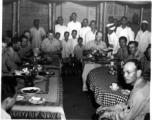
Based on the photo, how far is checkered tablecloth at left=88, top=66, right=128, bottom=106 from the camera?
10.8 ft

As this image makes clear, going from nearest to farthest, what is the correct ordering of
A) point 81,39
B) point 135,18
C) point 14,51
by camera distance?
1. point 14,51
2. point 81,39
3. point 135,18

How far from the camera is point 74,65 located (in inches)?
289

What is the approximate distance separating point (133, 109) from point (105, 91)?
98cm

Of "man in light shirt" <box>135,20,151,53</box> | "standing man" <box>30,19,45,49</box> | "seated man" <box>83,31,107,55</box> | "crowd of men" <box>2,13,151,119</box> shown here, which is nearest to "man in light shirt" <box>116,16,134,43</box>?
"crowd of men" <box>2,13,151,119</box>

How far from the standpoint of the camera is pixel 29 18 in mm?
8906

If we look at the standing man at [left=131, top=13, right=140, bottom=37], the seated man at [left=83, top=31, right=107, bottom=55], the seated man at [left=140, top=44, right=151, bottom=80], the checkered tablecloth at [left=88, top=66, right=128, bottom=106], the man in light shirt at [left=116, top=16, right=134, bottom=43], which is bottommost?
the checkered tablecloth at [left=88, top=66, right=128, bottom=106]

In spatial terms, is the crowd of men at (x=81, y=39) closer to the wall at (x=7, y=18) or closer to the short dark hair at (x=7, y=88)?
the wall at (x=7, y=18)

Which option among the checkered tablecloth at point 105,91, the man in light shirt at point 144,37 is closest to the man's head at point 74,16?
the man in light shirt at point 144,37

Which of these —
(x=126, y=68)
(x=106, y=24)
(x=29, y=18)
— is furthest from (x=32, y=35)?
(x=126, y=68)

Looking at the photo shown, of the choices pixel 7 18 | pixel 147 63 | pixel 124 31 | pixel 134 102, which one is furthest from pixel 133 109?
pixel 7 18

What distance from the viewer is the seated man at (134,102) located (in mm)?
2434

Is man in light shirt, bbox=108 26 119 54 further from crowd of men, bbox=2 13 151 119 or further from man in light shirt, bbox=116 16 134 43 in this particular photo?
man in light shirt, bbox=116 16 134 43

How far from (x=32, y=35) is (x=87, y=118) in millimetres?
4769

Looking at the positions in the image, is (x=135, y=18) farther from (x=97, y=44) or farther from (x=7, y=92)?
(x=7, y=92)
